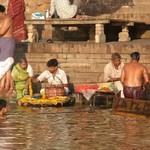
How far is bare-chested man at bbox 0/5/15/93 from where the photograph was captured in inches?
619

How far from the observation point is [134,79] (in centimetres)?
1502

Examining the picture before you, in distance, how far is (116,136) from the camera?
38.7 ft

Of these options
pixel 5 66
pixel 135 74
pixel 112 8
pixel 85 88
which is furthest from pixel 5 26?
pixel 112 8

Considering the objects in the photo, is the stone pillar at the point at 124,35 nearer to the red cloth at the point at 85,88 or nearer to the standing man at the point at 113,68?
the standing man at the point at 113,68

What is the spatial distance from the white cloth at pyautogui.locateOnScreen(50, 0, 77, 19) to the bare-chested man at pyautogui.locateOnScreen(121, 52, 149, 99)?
17.9 feet

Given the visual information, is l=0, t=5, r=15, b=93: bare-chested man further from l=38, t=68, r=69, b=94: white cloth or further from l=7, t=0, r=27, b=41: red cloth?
l=7, t=0, r=27, b=41: red cloth

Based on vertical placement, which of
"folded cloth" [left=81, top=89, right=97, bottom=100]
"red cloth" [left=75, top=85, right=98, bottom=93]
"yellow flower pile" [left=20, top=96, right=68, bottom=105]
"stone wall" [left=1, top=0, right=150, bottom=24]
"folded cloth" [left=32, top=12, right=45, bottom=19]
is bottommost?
"yellow flower pile" [left=20, top=96, right=68, bottom=105]

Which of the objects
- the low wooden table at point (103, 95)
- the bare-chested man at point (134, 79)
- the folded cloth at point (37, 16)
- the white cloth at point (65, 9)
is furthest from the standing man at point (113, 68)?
the folded cloth at point (37, 16)

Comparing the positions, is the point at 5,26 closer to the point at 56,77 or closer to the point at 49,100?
the point at 56,77

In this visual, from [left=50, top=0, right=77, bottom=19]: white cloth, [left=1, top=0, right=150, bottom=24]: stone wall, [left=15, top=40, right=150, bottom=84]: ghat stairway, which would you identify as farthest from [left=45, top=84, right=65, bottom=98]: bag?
[left=1, top=0, right=150, bottom=24]: stone wall

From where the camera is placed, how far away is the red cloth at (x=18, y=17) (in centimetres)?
2144

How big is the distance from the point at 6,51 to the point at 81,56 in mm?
2179

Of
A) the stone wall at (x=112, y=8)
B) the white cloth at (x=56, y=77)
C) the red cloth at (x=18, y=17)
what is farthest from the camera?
the stone wall at (x=112, y=8)

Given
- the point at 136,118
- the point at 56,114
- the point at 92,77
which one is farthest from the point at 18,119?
the point at 92,77
